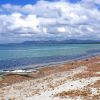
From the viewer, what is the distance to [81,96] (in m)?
23.0

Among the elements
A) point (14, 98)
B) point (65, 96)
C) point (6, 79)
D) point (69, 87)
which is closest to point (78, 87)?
point (69, 87)

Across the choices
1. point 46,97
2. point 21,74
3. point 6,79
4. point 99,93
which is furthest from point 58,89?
point 21,74

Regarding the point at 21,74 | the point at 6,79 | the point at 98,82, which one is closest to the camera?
the point at 98,82

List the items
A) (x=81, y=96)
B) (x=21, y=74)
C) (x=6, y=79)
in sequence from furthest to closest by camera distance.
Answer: (x=21, y=74) < (x=6, y=79) < (x=81, y=96)

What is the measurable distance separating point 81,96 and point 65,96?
1375 mm

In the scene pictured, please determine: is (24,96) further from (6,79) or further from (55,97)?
(6,79)

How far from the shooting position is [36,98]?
2433cm

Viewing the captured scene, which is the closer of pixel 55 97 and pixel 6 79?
pixel 55 97

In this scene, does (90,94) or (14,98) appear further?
(14,98)

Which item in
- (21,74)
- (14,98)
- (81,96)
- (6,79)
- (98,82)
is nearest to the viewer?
(81,96)

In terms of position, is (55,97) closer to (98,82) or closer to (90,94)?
(90,94)

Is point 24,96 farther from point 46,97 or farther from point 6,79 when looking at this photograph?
point 6,79

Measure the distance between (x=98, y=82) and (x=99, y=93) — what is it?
4610 millimetres

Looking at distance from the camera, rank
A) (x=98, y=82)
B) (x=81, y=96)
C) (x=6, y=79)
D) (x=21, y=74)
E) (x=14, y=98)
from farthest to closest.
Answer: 1. (x=21, y=74)
2. (x=6, y=79)
3. (x=98, y=82)
4. (x=14, y=98)
5. (x=81, y=96)
